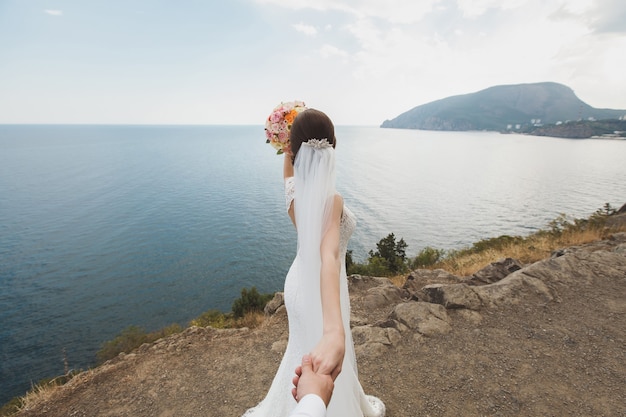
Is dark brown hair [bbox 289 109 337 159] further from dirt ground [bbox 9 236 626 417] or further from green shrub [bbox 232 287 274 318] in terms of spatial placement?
green shrub [bbox 232 287 274 318]

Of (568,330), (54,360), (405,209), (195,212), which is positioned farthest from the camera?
(405,209)

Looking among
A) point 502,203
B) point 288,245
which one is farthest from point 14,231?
point 502,203

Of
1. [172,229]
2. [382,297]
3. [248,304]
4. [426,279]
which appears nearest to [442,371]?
[382,297]

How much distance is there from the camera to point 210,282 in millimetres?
27703

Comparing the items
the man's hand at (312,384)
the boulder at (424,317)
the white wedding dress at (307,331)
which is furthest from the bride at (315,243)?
the boulder at (424,317)

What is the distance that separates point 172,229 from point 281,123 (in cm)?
3894

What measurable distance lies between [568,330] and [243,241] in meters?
31.9

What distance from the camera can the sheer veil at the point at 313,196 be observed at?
2381 mm

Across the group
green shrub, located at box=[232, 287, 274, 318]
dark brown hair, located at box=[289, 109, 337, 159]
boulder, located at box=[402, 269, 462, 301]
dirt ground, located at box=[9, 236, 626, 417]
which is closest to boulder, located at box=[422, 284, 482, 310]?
dirt ground, located at box=[9, 236, 626, 417]


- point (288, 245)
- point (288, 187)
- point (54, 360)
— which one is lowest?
point (54, 360)

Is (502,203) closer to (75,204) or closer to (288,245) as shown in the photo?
(288,245)

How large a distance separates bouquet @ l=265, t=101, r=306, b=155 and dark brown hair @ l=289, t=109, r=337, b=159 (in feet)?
2.53

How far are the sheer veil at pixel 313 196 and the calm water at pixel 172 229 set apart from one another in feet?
77.9

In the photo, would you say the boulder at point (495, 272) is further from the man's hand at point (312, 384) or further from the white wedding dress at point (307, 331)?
the man's hand at point (312, 384)
